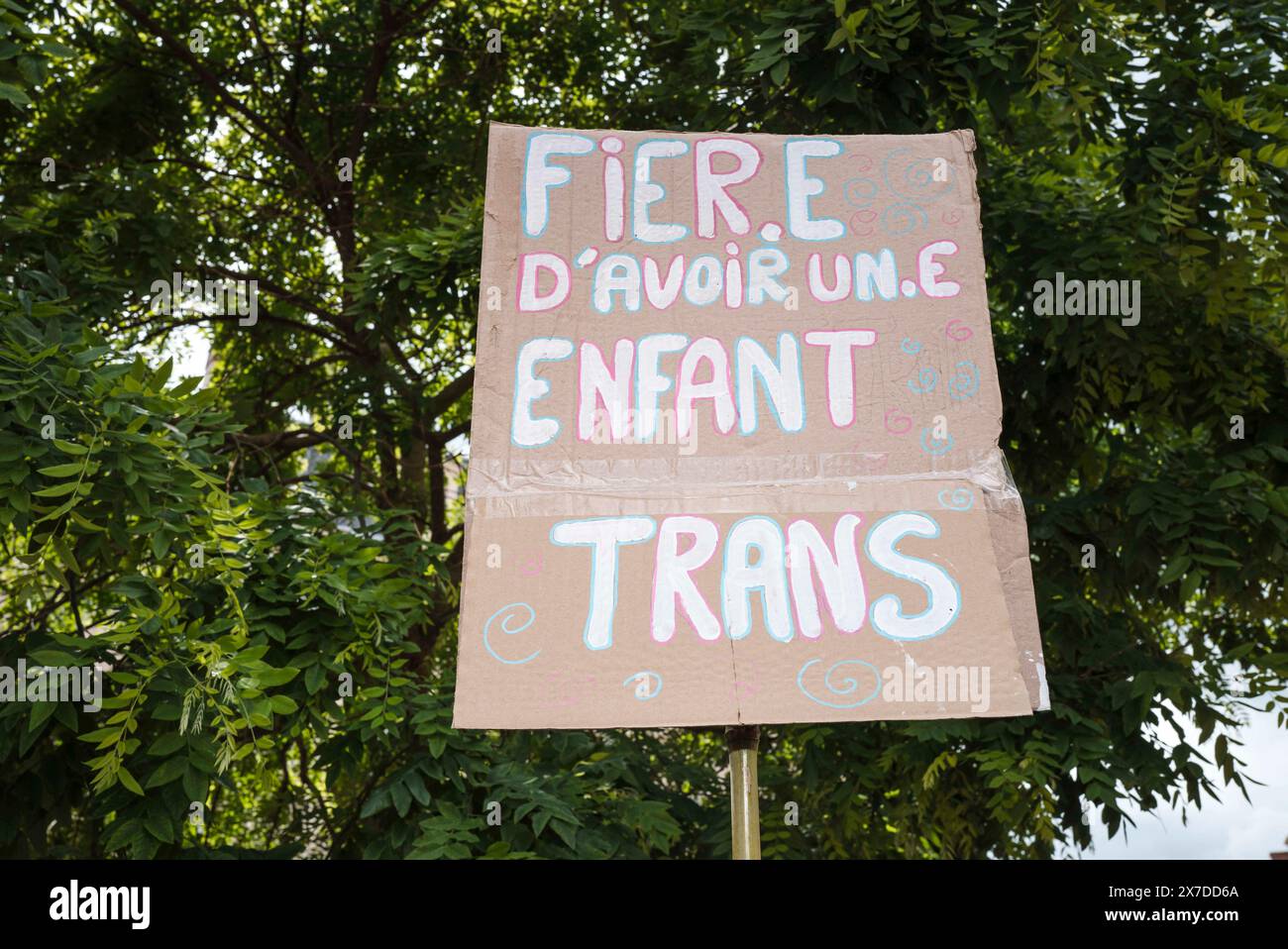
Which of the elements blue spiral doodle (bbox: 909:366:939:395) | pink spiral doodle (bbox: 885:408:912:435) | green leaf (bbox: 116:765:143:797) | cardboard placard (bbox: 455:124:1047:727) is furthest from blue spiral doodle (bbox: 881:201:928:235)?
green leaf (bbox: 116:765:143:797)

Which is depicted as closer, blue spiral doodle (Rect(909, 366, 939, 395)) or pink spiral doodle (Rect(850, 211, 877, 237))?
blue spiral doodle (Rect(909, 366, 939, 395))

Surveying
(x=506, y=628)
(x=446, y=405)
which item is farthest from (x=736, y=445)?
(x=446, y=405)

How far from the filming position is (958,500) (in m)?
2.69

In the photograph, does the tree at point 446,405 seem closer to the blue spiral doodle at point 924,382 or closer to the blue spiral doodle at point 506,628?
the blue spiral doodle at point 506,628

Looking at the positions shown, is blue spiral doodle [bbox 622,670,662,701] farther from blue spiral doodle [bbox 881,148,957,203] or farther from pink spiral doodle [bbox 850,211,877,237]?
blue spiral doodle [bbox 881,148,957,203]

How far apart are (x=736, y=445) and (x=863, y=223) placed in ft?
2.22

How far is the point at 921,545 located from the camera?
104 inches

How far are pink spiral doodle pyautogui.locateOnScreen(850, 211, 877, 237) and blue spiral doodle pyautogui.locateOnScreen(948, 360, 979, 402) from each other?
41 centimetres

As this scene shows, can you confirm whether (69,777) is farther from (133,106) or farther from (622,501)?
(133,106)

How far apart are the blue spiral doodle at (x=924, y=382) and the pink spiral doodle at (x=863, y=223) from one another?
39cm

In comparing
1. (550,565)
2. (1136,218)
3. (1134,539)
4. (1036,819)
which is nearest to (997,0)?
(1136,218)

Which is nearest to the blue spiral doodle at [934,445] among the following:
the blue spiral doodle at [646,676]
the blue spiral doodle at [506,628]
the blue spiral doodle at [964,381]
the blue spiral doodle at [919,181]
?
the blue spiral doodle at [964,381]

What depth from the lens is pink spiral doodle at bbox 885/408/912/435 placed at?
2752 millimetres
